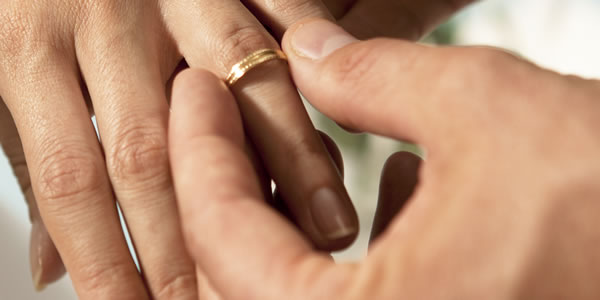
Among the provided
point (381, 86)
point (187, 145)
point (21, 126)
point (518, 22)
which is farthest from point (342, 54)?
point (518, 22)

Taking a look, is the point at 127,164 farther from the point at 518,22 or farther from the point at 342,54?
the point at 518,22

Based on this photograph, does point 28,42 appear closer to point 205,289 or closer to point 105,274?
point 105,274

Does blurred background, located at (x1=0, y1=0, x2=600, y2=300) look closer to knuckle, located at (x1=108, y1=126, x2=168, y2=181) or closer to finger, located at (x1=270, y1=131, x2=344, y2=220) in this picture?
finger, located at (x1=270, y1=131, x2=344, y2=220)

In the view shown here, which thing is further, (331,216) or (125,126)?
(125,126)

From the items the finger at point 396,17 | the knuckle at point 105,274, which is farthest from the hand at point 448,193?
the finger at point 396,17

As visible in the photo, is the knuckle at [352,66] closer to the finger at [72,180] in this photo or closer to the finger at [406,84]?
the finger at [406,84]

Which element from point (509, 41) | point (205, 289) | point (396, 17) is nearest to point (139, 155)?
point (205, 289)
